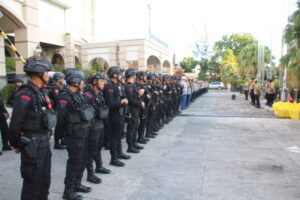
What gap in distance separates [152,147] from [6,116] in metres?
3.28

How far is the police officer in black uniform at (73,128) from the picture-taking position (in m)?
4.14

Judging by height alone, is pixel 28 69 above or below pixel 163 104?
above

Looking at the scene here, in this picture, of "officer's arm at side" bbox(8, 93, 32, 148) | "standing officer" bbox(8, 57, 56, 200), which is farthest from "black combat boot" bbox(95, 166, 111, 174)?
"officer's arm at side" bbox(8, 93, 32, 148)

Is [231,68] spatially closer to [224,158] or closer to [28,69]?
[224,158]

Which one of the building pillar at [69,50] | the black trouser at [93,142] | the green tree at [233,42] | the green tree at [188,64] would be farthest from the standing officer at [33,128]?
the green tree at [233,42]

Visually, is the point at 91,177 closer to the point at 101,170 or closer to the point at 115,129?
the point at 101,170

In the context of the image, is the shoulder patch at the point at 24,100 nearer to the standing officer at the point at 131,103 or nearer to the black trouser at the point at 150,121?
the standing officer at the point at 131,103

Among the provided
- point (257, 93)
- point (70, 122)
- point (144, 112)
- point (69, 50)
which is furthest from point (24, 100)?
point (69, 50)

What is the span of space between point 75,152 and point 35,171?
855 millimetres

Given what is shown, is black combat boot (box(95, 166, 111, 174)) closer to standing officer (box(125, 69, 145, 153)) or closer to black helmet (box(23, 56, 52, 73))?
standing officer (box(125, 69, 145, 153))

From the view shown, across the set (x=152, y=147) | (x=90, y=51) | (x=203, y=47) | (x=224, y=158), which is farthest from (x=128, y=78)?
(x=203, y=47)

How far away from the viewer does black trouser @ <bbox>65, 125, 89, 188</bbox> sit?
4133 mm

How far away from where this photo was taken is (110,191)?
460 cm

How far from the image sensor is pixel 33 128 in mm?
3285
